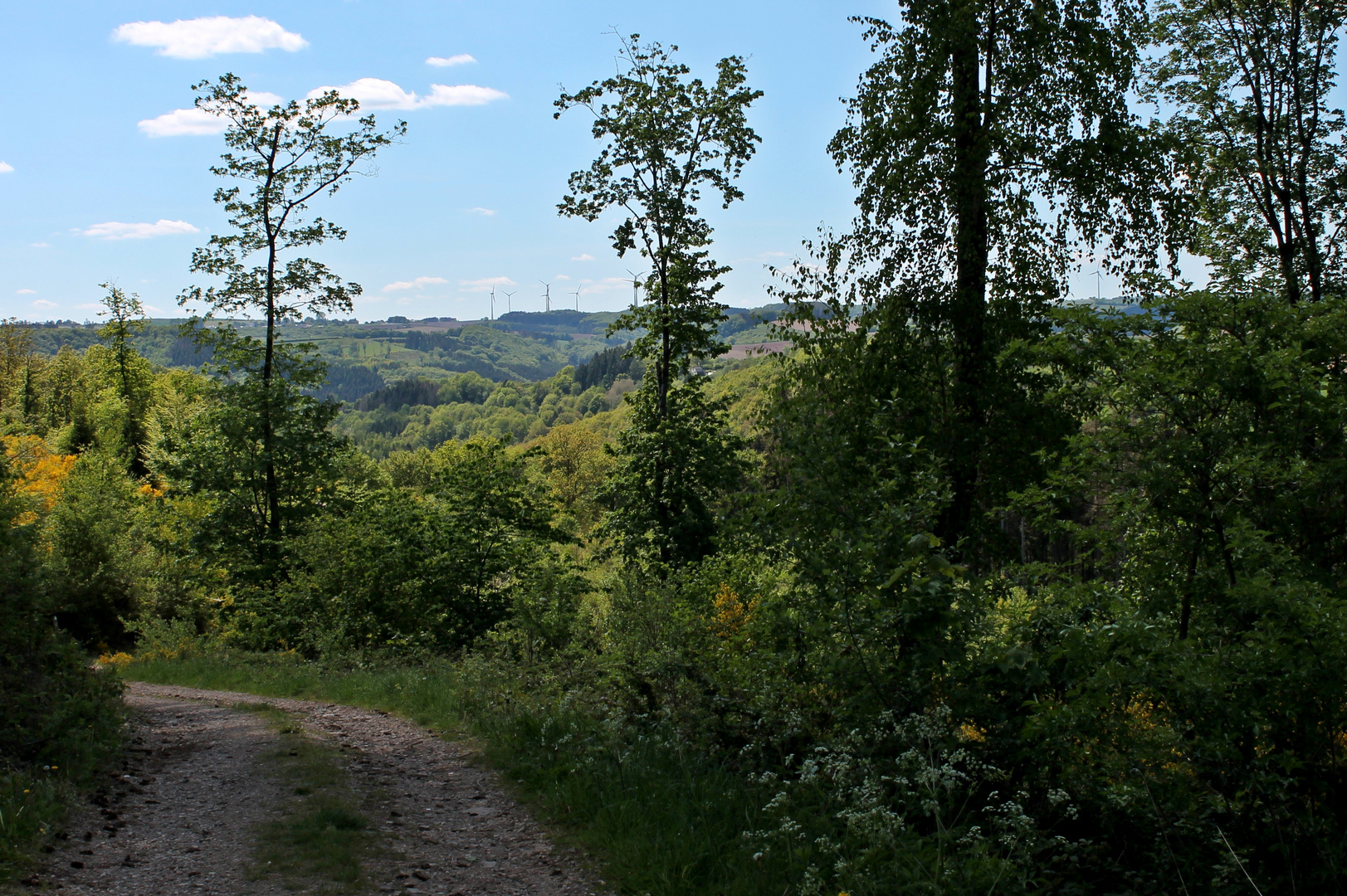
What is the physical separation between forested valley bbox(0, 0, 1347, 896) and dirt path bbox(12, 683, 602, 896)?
16.1 inches

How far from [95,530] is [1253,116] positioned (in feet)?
109

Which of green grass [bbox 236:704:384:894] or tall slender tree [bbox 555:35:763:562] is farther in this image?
tall slender tree [bbox 555:35:763:562]

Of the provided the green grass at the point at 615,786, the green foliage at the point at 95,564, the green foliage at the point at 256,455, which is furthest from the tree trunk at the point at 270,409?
the green grass at the point at 615,786

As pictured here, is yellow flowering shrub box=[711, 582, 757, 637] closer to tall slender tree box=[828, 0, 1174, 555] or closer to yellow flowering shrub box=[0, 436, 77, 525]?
tall slender tree box=[828, 0, 1174, 555]

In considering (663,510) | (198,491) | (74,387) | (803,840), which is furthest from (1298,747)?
(74,387)

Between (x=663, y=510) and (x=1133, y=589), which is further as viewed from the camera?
(x=663, y=510)

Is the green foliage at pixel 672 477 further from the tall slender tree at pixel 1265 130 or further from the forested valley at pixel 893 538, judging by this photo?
the tall slender tree at pixel 1265 130

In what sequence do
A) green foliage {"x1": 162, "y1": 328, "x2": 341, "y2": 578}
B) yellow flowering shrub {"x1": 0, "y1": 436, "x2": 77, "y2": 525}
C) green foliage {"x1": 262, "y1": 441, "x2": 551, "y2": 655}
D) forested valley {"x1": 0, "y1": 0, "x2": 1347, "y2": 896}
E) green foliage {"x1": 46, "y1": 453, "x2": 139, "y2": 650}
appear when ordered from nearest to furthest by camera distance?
forested valley {"x1": 0, "y1": 0, "x2": 1347, "y2": 896}
green foliage {"x1": 262, "y1": 441, "x2": 551, "y2": 655}
green foliage {"x1": 162, "y1": 328, "x2": 341, "y2": 578}
green foliage {"x1": 46, "y1": 453, "x2": 139, "y2": 650}
yellow flowering shrub {"x1": 0, "y1": 436, "x2": 77, "y2": 525}

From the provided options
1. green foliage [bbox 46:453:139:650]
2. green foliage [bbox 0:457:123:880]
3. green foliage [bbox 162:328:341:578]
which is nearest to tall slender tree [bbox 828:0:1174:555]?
green foliage [bbox 0:457:123:880]

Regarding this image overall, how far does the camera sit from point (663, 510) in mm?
19188

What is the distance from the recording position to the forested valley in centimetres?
559

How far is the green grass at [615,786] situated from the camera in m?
5.90

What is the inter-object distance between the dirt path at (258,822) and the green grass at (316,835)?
9 cm

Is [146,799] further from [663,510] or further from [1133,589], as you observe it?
[663,510]
